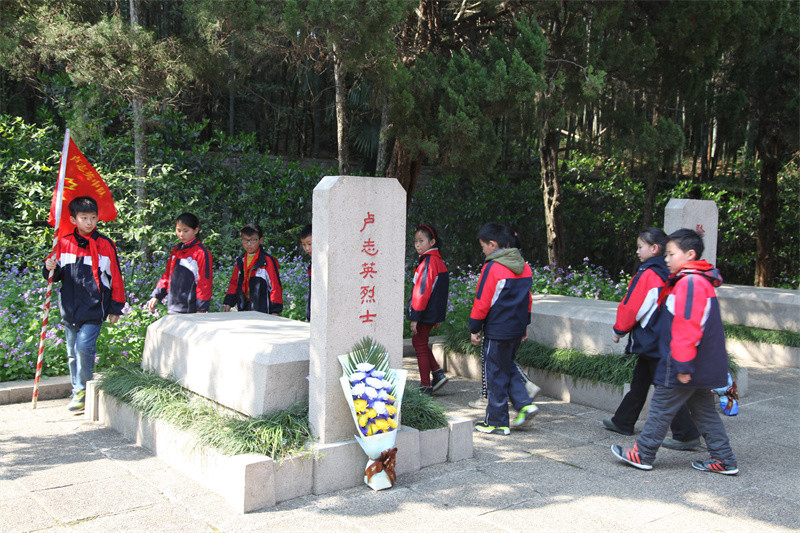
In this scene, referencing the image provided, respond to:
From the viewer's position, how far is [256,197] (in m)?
10.4

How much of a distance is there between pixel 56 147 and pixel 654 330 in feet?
26.4

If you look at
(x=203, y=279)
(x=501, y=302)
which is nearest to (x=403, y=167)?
(x=203, y=279)

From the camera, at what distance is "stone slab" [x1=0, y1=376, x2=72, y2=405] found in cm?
541

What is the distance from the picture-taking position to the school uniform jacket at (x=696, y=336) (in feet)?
12.6

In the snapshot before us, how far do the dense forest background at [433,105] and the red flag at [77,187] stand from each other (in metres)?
1.57

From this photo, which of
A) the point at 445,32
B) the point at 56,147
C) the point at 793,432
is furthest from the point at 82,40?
the point at 793,432

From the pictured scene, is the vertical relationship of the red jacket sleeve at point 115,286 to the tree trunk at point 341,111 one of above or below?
below

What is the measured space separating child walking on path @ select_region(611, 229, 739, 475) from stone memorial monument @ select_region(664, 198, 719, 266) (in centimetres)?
253

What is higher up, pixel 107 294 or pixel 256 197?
pixel 256 197

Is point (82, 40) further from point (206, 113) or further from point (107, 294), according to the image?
point (206, 113)

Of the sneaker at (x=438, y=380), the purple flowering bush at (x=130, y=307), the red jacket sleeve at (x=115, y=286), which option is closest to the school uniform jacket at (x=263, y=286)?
the purple flowering bush at (x=130, y=307)

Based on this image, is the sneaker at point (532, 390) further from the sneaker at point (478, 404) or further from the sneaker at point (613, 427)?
the sneaker at point (613, 427)

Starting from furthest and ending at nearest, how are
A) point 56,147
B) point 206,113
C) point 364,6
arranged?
point 206,113, point 56,147, point 364,6

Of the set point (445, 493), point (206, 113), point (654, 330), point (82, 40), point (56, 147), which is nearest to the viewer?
point (445, 493)
